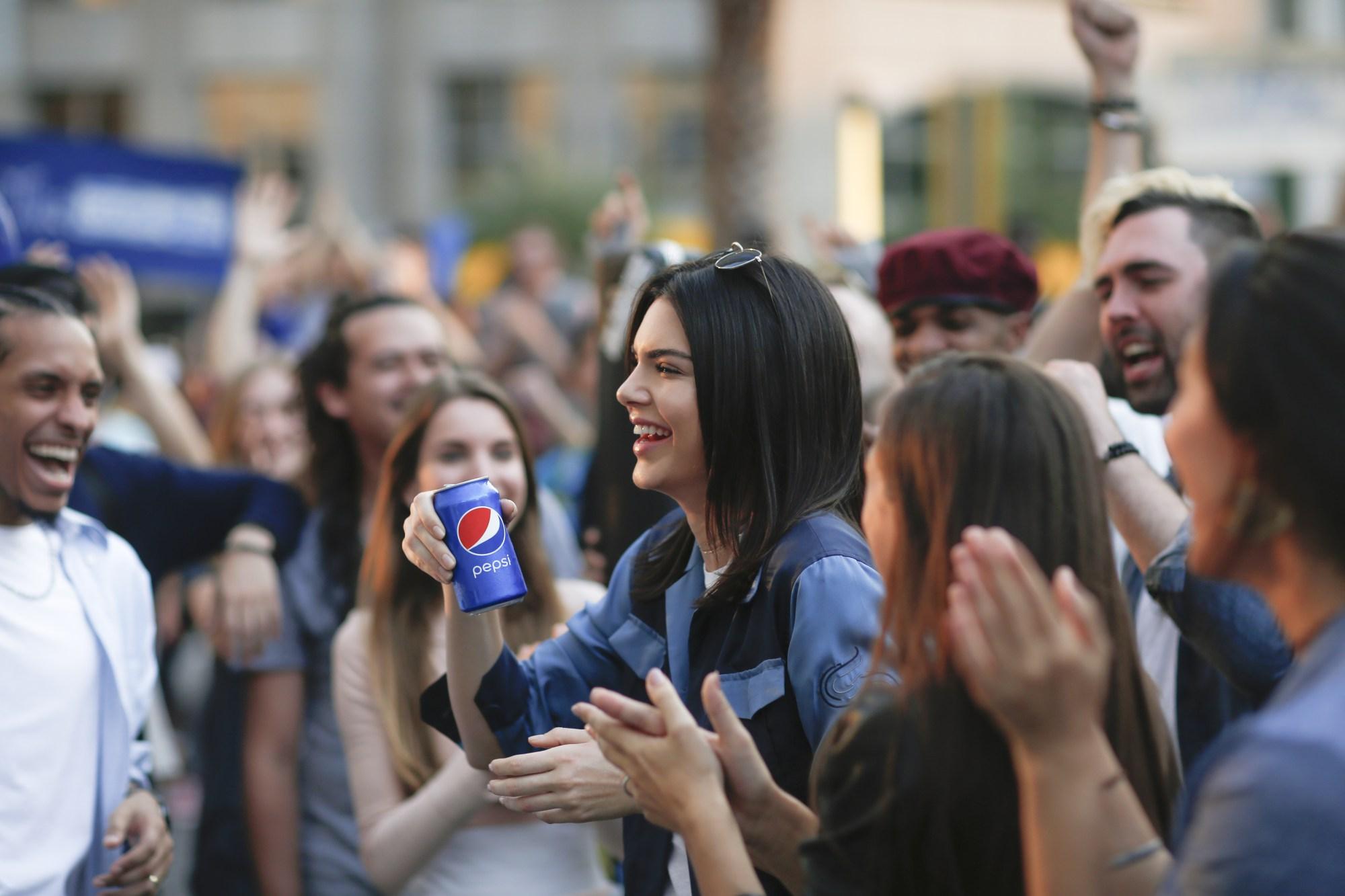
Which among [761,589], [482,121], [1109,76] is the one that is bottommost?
[482,121]

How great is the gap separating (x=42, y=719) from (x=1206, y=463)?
232 cm

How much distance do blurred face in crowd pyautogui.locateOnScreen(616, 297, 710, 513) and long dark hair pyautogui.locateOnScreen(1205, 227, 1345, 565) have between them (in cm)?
105

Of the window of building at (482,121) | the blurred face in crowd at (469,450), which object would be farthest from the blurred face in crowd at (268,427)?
the window of building at (482,121)

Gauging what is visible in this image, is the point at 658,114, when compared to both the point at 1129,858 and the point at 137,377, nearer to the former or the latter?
the point at 137,377

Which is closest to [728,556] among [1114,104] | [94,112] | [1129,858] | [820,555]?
[820,555]

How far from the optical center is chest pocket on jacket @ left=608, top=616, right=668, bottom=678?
9.09ft

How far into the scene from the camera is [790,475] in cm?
256

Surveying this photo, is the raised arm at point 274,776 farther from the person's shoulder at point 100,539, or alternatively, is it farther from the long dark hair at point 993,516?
the long dark hair at point 993,516

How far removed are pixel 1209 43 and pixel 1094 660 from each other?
24.6 meters

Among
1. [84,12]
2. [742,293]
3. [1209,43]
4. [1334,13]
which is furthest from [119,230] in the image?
[84,12]

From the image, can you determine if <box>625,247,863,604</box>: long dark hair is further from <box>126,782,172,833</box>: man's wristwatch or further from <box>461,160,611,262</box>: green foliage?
<box>461,160,611,262</box>: green foliage

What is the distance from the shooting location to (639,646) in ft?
9.21

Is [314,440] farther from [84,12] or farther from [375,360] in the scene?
[84,12]

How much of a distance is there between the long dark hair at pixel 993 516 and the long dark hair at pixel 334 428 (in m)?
2.57
